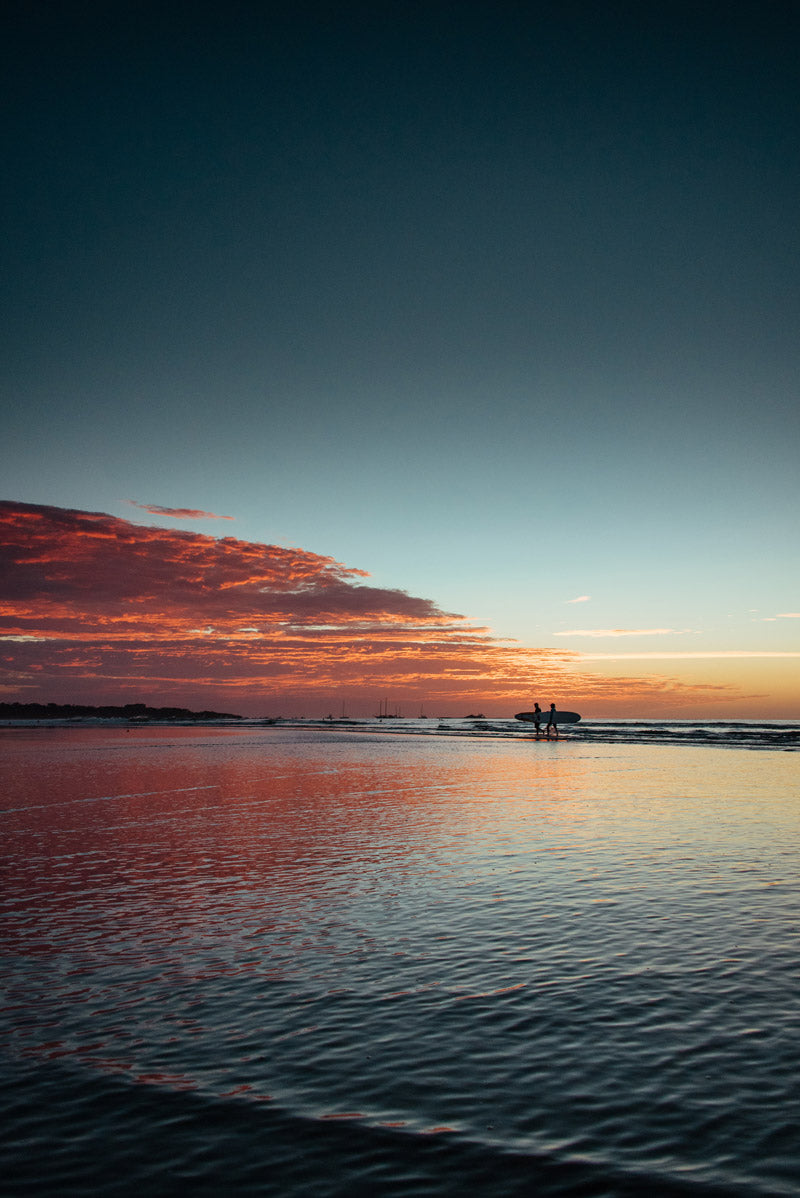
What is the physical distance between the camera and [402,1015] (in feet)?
23.1

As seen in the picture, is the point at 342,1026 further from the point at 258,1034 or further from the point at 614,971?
the point at 614,971

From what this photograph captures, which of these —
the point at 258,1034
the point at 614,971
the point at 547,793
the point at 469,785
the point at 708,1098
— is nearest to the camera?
the point at 708,1098

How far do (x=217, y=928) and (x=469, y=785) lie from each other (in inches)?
727

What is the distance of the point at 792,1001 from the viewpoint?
732 centimetres

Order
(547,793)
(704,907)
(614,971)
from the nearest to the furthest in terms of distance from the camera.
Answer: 1. (614,971)
2. (704,907)
3. (547,793)

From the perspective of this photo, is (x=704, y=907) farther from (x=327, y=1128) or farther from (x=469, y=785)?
(x=469, y=785)

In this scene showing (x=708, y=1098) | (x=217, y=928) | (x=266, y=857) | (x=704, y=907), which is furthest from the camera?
(x=266, y=857)

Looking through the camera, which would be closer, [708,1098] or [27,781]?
[708,1098]

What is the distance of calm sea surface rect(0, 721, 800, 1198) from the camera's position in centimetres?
494

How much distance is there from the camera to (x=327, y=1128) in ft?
17.2

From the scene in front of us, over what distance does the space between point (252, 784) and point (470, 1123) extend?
2355 centimetres

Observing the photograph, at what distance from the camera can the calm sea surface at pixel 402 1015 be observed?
4.94 m

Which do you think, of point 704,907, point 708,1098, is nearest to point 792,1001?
point 708,1098

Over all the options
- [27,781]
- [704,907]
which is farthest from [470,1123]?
[27,781]
